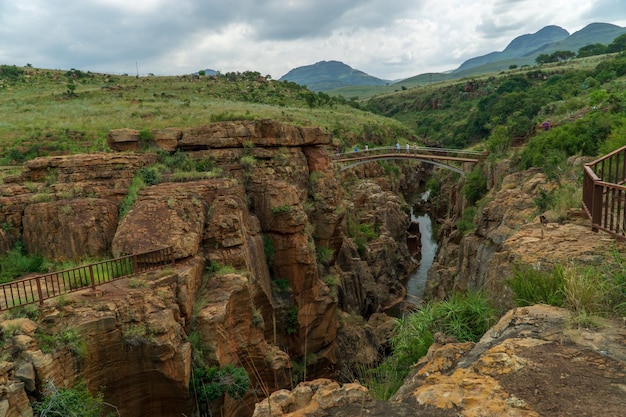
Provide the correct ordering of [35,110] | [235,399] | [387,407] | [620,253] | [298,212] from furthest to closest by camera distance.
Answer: [35,110] < [298,212] < [235,399] < [620,253] < [387,407]

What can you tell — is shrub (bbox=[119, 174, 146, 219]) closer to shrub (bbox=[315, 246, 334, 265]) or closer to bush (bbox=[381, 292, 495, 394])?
shrub (bbox=[315, 246, 334, 265])

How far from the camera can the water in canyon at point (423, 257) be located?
30.2 metres

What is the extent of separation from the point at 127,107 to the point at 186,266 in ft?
82.8

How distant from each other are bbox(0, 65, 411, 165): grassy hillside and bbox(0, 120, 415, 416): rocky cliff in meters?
4.11

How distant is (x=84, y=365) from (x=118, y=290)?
191 cm

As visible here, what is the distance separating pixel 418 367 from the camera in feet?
19.3

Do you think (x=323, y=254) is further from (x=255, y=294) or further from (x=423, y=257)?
(x=423, y=257)

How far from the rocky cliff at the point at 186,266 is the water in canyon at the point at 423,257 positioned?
8.31 m

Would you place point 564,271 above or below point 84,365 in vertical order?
above

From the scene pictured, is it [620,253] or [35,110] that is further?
[35,110]

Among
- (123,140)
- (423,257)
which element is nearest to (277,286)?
(123,140)

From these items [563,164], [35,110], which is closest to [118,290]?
[563,164]

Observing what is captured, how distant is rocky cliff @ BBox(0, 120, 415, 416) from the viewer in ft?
29.8

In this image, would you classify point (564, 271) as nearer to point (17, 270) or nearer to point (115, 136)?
point (17, 270)
